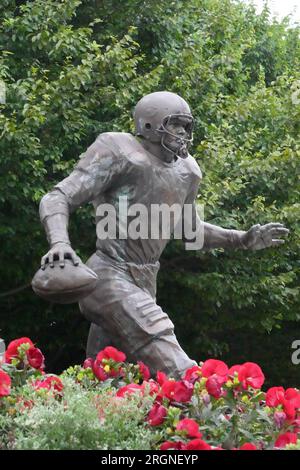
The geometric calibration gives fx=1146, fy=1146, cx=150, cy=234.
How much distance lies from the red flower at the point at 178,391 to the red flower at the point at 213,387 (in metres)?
0.09

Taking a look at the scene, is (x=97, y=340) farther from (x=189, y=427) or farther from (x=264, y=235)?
(x=189, y=427)

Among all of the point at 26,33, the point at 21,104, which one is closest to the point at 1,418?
the point at 21,104

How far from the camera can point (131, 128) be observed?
12.6 m

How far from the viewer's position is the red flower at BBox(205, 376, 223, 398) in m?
5.77

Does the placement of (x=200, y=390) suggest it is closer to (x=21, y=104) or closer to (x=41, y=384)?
(x=41, y=384)

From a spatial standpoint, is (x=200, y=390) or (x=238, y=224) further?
(x=238, y=224)

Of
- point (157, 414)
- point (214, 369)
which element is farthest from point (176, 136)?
point (157, 414)

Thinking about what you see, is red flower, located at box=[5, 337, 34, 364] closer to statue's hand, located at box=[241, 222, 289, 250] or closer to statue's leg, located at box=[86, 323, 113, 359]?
statue's leg, located at box=[86, 323, 113, 359]

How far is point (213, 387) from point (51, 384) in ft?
2.86

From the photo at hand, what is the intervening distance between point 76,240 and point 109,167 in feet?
18.6

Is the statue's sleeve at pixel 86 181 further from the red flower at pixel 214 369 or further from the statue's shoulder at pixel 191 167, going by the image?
the red flower at pixel 214 369

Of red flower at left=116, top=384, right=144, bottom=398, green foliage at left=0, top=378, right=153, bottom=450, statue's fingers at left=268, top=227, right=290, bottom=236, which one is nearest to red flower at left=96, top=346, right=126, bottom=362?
red flower at left=116, top=384, right=144, bottom=398

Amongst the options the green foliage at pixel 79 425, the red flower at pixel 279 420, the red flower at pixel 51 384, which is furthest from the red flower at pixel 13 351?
the red flower at pixel 279 420

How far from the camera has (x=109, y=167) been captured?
23.8 ft
